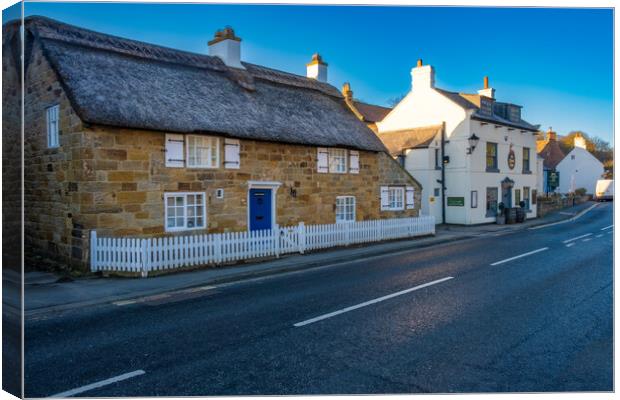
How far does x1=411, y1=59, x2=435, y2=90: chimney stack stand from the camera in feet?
82.8

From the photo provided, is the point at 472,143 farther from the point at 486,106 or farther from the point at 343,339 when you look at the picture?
the point at 343,339

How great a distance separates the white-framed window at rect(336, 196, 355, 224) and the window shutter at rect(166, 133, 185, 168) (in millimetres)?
6866

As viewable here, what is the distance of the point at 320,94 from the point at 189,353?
1571cm

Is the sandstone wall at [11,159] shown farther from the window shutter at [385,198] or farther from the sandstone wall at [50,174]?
the window shutter at [385,198]

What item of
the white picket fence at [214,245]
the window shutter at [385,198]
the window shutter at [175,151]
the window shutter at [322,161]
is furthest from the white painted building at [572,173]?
the window shutter at [175,151]

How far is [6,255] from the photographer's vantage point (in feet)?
14.0

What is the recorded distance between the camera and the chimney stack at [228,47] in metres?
16.7

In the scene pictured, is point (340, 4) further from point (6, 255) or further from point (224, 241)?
point (224, 241)

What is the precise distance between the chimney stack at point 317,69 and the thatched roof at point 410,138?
23.4 ft

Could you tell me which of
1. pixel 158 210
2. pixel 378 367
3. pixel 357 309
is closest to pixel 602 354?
pixel 378 367

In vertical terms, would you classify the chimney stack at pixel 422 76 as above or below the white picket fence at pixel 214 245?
above

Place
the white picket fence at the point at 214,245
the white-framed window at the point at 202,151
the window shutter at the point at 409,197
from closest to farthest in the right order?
the white picket fence at the point at 214,245 < the white-framed window at the point at 202,151 < the window shutter at the point at 409,197

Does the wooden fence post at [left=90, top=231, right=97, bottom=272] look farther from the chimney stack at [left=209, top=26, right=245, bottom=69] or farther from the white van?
the white van

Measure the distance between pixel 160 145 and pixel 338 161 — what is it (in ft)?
24.5
